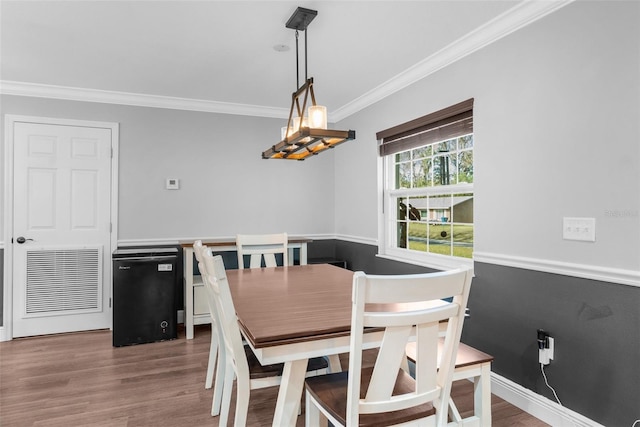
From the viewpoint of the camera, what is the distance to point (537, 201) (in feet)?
7.61

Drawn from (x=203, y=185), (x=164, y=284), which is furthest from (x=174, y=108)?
(x=164, y=284)

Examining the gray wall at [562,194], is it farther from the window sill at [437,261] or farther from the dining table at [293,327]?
the dining table at [293,327]

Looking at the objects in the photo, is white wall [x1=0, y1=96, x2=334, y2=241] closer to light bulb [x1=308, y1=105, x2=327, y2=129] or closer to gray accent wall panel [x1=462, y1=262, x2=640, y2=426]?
light bulb [x1=308, y1=105, x2=327, y2=129]

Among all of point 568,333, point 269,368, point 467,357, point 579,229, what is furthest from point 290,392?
point 579,229

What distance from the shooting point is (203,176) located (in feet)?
14.5

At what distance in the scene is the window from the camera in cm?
301

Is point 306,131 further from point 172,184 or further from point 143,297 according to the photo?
point 172,184

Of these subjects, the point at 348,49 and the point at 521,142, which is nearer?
the point at 521,142

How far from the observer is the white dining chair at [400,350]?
4.04 feet

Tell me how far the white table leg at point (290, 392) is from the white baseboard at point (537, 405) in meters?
1.54

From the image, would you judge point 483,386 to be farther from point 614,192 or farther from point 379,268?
point 379,268

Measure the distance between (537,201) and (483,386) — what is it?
1117 mm

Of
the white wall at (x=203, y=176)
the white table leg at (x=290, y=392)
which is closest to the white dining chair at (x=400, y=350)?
the white table leg at (x=290, y=392)

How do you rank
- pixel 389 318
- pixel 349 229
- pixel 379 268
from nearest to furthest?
pixel 389 318 → pixel 379 268 → pixel 349 229
